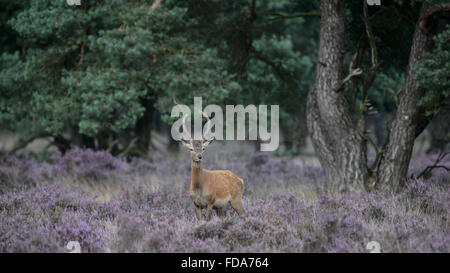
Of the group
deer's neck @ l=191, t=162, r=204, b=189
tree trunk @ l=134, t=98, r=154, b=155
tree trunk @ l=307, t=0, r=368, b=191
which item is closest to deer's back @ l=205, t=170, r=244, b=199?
deer's neck @ l=191, t=162, r=204, b=189

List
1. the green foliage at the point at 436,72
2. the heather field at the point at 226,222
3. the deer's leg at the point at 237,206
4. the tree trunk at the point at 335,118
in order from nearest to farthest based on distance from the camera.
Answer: the heather field at the point at 226,222 → the deer's leg at the point at 237,206 → the green foliage at the point at 436,72 → the tree trunk at the point at 335,118

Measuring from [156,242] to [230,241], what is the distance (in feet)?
3.16

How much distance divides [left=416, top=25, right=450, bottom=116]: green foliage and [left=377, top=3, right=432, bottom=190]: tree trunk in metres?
0.38

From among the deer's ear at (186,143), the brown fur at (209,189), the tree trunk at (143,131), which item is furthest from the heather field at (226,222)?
the tree trunk at (143,131)

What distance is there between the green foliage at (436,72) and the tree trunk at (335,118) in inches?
67.7

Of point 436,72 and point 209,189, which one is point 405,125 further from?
point 209,189

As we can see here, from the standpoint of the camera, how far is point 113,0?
35.2 ft

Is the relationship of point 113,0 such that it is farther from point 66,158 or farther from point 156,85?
point 66,158

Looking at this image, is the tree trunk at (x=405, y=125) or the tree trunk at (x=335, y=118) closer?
the tree trunk at (x=405, y=125)

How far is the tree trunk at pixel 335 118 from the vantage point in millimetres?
9672

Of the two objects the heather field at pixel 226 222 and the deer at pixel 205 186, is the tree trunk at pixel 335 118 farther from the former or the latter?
the deer at pixel 205 186

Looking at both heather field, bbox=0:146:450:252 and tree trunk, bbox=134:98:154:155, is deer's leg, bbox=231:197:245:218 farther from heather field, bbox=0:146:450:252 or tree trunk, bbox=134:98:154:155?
tree trunk, bbox=134:98:154:155

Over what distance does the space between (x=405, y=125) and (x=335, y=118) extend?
4.63ft

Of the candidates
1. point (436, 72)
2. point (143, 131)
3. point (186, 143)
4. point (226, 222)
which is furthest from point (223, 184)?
point (143, 131)
